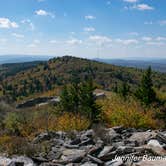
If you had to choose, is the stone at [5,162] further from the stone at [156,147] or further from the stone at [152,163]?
the stone at [156,147]

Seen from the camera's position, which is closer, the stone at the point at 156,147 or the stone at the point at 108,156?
the stone at the point at 108,156

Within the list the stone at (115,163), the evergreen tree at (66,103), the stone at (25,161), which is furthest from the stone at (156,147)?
the evergreen tree at (66,103)

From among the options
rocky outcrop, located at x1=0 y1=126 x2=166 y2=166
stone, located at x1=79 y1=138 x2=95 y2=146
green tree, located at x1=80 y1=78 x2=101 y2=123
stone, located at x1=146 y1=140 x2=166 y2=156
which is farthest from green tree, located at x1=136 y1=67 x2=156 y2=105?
stone, located at x1=146 y1=140 x2=166 y2=156

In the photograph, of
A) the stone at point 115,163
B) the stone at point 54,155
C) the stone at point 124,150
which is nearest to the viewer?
the stone at point 115,163

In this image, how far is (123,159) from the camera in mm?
15648

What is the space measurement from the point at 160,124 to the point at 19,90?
140235 millimetres

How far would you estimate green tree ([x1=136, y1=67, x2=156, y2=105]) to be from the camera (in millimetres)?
52781

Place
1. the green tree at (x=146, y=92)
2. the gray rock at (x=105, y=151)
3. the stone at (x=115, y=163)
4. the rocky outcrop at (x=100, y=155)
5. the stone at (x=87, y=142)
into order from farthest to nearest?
1. the green tree at (x=146, y=92)
2. the stone at (x=87, y=142)
3. the gray rock at (x=105, y=151)
4. the rocky outcrop at (x=100, y=155)
5. the stone at (x=115, y=163)

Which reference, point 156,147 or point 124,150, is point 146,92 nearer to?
point 156,147

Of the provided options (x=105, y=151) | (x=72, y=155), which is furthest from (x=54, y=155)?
(x=105, y=151)

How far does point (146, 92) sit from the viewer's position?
53.4 meters

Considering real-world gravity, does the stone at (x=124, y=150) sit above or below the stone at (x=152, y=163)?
below

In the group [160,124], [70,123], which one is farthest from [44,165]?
[160,124]

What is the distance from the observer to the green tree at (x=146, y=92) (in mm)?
52781
